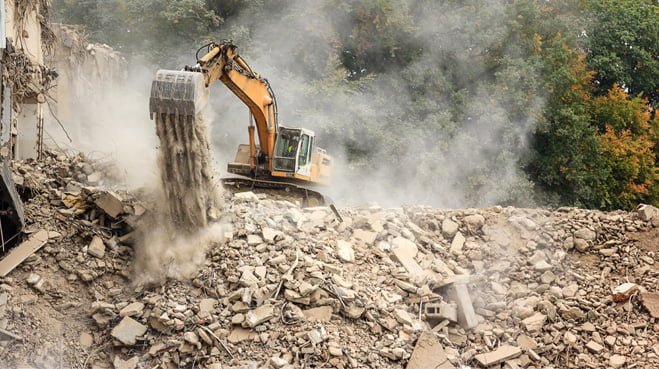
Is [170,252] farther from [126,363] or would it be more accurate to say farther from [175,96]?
[175,96]

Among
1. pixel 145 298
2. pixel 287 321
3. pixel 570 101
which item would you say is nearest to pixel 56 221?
pixel 145 298

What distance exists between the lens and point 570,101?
19328 millimetres

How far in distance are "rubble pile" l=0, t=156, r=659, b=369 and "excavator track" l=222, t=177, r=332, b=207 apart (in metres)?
2.10

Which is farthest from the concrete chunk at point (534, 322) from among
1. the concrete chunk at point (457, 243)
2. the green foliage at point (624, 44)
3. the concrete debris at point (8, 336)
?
the green foliage at point (624, 44)

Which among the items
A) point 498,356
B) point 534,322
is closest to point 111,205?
point 498,356

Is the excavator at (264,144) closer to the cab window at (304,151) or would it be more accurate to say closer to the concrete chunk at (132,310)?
the cab window at (304,151)

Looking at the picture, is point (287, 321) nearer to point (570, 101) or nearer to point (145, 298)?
point (145, 298)

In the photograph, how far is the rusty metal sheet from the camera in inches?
301

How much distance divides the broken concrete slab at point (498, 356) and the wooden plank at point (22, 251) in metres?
4.75

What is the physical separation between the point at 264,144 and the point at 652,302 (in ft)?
19.7

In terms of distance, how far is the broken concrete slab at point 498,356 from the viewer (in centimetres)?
706

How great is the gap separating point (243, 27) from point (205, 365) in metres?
14.1

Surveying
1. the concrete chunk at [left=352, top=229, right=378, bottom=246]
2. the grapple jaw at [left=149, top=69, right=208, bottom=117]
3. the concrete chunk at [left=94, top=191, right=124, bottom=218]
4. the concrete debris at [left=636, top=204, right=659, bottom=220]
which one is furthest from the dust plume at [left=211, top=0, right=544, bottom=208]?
the grapple jaw at [left=149, top=69, right=208, bottom=117]

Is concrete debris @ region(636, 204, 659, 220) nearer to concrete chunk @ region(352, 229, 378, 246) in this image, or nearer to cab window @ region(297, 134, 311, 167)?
concrete chunk @ region(352, 229, 378, 246)
